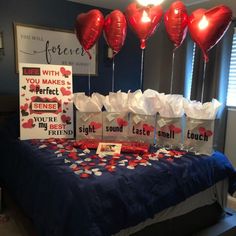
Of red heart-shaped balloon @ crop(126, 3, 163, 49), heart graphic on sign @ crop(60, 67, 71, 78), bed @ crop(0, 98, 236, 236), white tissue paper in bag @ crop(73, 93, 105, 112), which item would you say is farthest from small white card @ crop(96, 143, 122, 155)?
red heart-shaped balloon @ crop(126, 3, 163, 49)

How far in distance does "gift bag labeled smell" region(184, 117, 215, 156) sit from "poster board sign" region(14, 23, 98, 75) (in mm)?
1911

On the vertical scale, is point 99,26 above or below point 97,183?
above

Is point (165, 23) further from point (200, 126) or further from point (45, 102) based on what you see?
point (45, 102)

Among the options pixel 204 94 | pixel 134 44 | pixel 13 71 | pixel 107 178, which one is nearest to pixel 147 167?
pixel 107 178

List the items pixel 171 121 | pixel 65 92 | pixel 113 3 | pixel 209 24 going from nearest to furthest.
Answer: pixel 209 24 < pixel 171 121 < pixel 65 92 < pixel 113 3

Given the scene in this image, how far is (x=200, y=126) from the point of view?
6.15ft

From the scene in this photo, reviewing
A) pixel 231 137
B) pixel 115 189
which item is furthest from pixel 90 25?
pixel 231 137

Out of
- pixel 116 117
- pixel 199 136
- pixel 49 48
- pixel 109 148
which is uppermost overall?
pixel 49 48

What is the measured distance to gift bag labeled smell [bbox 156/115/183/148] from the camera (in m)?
1.97

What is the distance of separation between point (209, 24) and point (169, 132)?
0.86 m

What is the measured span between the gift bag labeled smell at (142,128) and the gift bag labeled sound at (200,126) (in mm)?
272

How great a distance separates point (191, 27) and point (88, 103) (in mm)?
1015

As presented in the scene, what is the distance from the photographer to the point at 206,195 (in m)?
1.84

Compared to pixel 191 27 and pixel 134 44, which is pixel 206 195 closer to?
pixel 191 27
